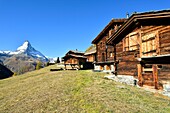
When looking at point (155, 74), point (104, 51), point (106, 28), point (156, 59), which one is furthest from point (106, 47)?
point (155, 74)

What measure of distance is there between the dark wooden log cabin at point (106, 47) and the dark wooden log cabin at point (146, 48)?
11.2 metres

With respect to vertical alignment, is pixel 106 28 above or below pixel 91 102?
above

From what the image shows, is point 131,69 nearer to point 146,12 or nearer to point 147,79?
point 147,79

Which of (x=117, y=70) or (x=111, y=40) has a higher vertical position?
(x=111, y=40)

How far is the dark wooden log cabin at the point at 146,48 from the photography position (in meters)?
16.9

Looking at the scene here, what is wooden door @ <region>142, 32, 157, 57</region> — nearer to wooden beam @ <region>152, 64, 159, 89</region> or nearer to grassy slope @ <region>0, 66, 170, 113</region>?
wooden beam @ <region>152, 64, 159, 89</region>

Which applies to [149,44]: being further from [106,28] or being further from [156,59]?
[106,28]

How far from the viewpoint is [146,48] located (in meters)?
18.9

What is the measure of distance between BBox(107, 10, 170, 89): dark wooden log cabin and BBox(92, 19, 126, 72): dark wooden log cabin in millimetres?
11236

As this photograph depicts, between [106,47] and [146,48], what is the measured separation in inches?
727

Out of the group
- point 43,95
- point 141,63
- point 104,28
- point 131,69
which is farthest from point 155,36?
point 104,28

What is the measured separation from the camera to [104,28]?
37188 mm

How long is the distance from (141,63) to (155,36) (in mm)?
3284

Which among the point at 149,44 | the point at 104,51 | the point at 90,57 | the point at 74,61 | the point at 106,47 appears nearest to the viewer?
the point at 149,44
